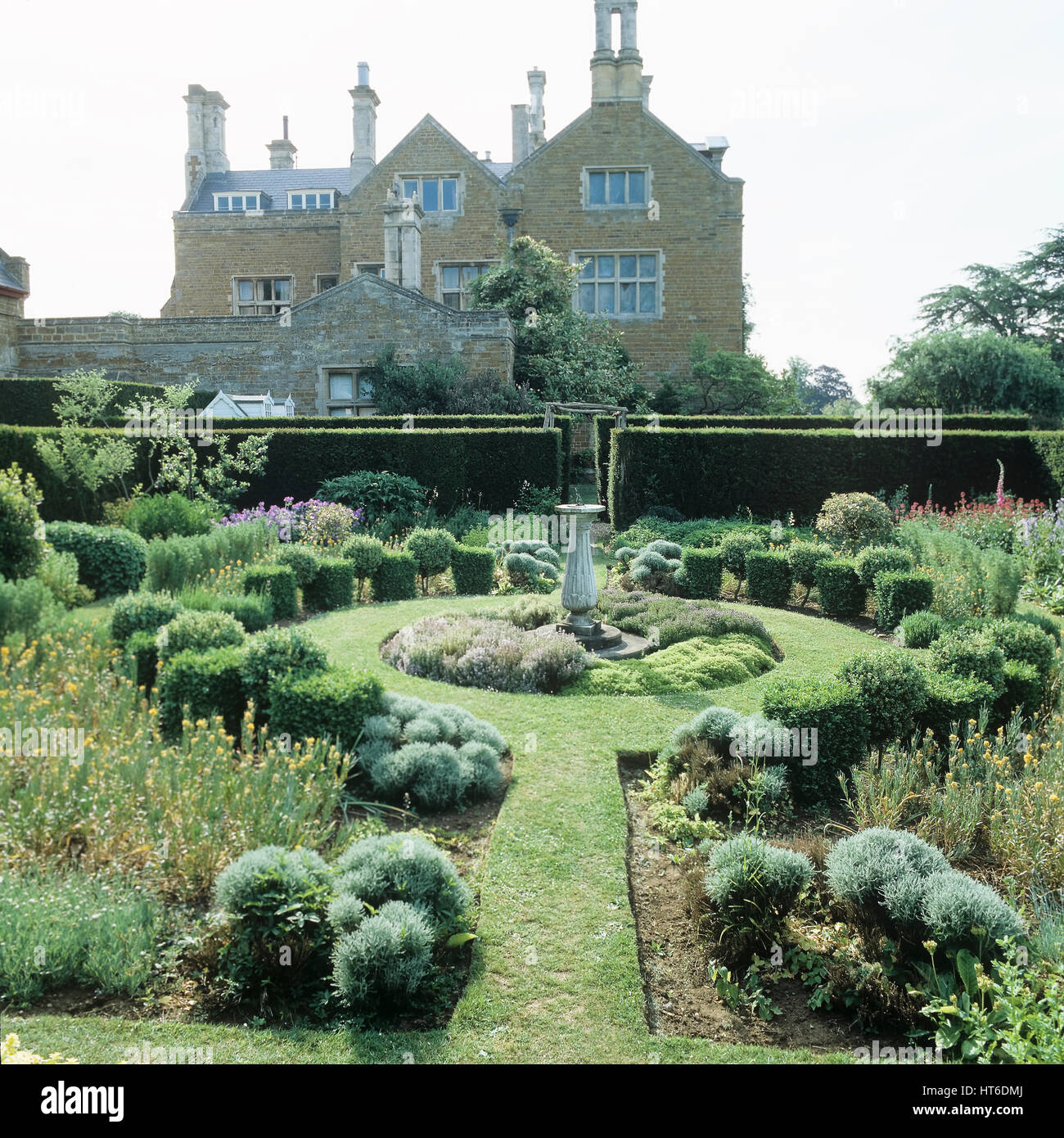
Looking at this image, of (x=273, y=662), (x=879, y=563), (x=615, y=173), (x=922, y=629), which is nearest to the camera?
(x=273, y=662)

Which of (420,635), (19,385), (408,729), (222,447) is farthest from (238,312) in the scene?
(408,729)

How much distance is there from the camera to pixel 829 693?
205 inches

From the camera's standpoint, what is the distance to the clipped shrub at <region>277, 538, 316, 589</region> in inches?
386

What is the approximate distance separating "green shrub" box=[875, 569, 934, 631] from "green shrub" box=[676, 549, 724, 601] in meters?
2.01

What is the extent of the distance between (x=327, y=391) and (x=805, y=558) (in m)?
14.6

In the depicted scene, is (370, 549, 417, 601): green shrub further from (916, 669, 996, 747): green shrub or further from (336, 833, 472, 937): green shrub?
(336, 833, 472, 937): green shrub

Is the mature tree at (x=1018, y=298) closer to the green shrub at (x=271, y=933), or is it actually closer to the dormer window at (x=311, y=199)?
the dormer window at (x=311, y=199)

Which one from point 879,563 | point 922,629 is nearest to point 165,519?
point 879,563

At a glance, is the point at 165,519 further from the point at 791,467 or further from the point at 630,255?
the point at 630,255

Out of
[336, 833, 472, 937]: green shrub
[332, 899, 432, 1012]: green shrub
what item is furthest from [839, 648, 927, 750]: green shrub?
[332, 899, 432, 1012]: green shrub

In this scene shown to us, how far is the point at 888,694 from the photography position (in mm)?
5266

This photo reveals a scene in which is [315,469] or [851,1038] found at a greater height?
[315,469]

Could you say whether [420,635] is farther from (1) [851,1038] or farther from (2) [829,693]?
(1) [851,1038]
